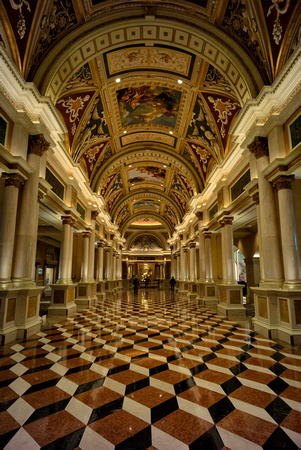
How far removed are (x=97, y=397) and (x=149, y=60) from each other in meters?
10.0

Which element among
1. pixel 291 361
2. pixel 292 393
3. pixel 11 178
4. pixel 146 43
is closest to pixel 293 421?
pixel 292 393

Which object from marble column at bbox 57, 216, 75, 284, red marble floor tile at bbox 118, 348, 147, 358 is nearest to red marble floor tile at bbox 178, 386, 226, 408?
red marble floor tile at bbox 118, 348, 147, 358

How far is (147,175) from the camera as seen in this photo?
789 inches

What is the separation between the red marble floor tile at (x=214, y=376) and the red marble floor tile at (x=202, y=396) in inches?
12.4

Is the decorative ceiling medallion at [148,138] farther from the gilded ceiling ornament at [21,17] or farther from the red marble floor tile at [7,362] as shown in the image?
the red marble floor tile at [7,362]

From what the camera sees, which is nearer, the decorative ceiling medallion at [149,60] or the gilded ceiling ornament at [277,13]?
the gilded ceiling ornament at [277,13]

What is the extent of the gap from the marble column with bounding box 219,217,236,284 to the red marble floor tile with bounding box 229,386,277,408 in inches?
261

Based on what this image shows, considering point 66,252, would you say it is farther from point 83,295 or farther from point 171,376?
point 171,376

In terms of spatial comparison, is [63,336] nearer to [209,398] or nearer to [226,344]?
[226,344]

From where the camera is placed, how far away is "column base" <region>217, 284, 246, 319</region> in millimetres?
8758

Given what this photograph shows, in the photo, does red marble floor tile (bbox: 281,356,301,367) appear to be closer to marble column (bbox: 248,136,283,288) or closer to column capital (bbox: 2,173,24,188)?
marble column (bbox: 248,136,283,288)

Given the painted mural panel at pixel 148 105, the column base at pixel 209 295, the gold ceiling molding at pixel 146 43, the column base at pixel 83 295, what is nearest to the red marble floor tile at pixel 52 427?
the gold ceiling molding at pixel 146 43

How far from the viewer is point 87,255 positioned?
12602mm

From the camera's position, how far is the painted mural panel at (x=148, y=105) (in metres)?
10.3
